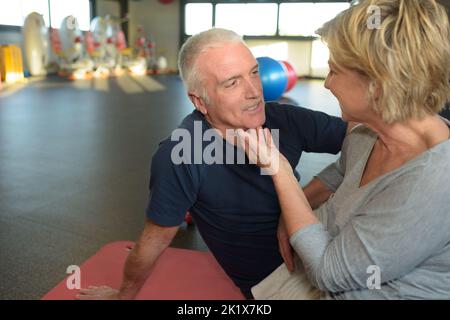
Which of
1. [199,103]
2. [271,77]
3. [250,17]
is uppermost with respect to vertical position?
[250,17]

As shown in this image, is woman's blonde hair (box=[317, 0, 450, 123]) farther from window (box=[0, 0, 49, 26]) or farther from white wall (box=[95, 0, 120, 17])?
white wall (box=[95, 0, 120, 17])

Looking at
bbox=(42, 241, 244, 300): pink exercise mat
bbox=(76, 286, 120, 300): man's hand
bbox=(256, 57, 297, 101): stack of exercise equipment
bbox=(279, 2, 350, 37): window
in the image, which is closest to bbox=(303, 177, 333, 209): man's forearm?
bbox=(42, 241, 244, 300): pink exercise mat

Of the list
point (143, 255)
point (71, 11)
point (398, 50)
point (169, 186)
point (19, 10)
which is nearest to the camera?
point (398, 50)

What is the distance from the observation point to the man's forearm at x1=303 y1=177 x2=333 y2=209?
1299 mm

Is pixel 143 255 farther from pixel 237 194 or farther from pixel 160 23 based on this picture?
pixel 160 23

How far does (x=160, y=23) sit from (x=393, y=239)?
11.8m

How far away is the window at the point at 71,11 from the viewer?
9.05 metres

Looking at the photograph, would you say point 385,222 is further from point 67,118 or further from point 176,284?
point 67,118

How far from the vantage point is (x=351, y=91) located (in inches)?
33.4

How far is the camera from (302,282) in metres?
1.03

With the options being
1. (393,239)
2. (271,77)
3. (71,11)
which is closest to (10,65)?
(71,11)

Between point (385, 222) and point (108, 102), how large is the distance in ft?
19.7

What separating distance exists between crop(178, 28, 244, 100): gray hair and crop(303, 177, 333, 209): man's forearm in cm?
44

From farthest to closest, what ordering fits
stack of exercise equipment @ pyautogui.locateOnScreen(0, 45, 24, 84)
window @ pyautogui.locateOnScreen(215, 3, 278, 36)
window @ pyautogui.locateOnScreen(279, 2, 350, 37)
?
window @ pyautogui.locateOnScreen(215, 3, 278, 36) → window @ pyautogui.locateOnScreen(279, 2, 350, 37) → stack of exercise equipment @ pyautogui.locateOnScreen(0, 45, 24, 84)
